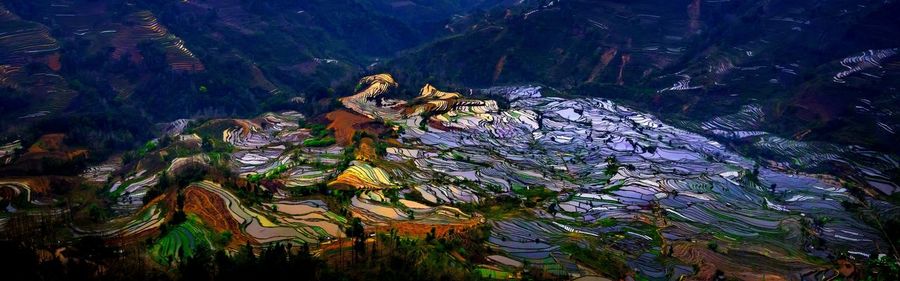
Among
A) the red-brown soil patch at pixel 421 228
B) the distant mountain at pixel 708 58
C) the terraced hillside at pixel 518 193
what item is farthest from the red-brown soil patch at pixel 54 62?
the red-brown soil patch at pixel 421 228

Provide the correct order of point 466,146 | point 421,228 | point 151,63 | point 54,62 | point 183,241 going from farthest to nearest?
point 151,63 < point 54,62 < point 466,146 < point 421,228 < point 183,241

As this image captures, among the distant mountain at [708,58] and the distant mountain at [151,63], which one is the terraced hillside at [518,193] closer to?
the distant mountain at [708,58]

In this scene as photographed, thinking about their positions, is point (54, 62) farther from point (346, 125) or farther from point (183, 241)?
point (183, 241)

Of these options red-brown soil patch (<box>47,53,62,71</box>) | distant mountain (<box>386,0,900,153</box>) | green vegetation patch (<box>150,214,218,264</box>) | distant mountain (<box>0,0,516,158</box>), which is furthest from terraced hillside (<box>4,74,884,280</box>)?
red-brown soil patch (<box>47,53,62,71</box>)

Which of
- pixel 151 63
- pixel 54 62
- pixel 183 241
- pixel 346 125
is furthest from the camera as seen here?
pixel 151 63

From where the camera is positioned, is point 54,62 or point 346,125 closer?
point 346,125

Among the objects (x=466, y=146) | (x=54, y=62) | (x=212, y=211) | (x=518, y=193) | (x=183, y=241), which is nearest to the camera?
(x=183, y=241)

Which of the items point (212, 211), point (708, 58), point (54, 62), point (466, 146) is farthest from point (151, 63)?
point (708, 58)

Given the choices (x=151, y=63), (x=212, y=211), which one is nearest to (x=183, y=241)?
(x=212, y=211)

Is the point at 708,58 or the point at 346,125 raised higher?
the point at 708,58

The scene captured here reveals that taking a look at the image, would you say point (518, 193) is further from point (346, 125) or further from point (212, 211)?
point (346, 125)

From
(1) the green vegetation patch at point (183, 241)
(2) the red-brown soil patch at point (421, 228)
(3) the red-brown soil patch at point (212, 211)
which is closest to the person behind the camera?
(1) the green vegetation patch at point (183, 241)

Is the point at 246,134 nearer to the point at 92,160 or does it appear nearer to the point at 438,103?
the point at 92,160

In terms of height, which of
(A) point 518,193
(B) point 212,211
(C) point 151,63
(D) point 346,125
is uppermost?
(B) point 212,211
